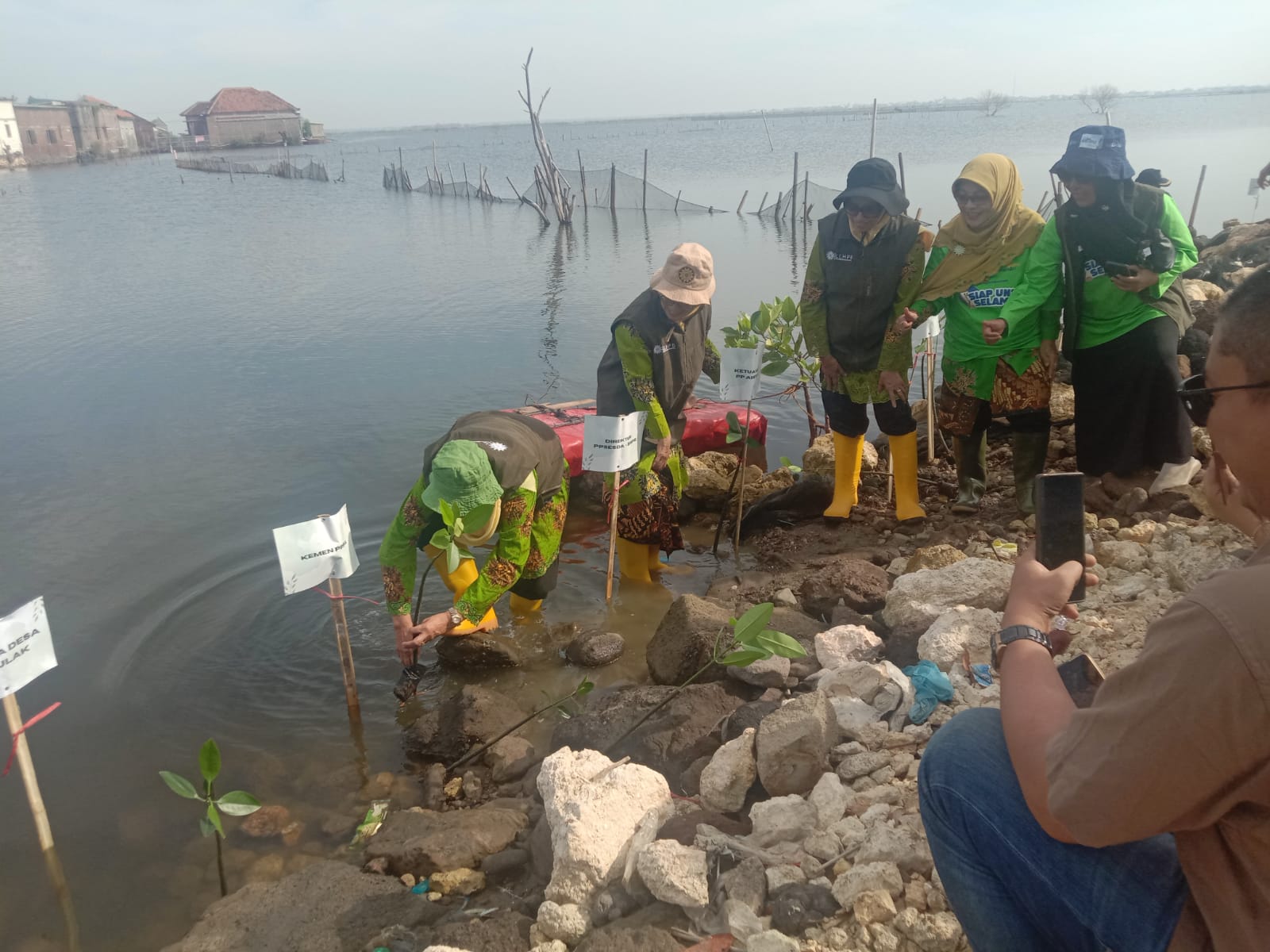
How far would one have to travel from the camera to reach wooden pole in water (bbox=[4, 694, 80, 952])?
115 inches

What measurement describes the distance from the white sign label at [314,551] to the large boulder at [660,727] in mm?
1109

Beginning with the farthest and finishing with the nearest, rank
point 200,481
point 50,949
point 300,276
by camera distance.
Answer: point 300,276 → point 200,481 → point 50,949

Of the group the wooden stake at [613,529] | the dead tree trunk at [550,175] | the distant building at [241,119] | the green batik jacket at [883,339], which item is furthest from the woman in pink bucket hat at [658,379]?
the distant building at [241,119]

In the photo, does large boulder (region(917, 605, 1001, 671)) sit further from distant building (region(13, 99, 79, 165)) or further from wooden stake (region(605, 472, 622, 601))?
distant building (region(13, 99, 79, 165))

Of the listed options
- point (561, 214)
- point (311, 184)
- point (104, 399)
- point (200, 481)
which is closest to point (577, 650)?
point (200, 481)

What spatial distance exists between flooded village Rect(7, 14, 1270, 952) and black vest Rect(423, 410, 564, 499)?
0.03 m

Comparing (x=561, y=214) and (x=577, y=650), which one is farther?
(x=561, y=214)

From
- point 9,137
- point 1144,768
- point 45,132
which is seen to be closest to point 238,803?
point 1144,768

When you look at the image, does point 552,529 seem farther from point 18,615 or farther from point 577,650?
point 18,615

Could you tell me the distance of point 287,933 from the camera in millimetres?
2805

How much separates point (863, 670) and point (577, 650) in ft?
5.75

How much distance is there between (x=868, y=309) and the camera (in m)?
5.09

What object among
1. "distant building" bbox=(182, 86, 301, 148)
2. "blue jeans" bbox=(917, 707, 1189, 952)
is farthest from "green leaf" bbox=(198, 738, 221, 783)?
"distant building" bbox=(182, 86, 301, 148)

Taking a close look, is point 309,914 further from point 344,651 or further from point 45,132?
point 45,132
